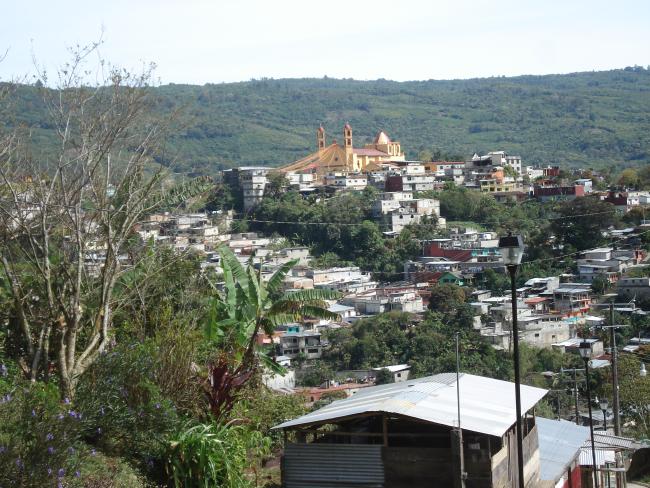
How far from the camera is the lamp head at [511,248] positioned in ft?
A: 17.9

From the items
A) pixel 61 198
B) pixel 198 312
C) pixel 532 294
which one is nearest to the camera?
pixel 61 198

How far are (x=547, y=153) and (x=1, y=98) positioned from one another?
343 feet

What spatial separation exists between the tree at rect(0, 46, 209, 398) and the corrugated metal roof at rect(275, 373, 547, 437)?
1.64 m

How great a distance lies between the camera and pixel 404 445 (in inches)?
275

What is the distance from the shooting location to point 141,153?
8.21 metres

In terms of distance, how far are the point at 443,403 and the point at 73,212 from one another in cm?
301

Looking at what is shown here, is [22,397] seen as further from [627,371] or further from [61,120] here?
[627,371]

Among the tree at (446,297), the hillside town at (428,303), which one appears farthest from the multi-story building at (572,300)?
the tree at (446,297)

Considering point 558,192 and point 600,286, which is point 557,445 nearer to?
point 600,286

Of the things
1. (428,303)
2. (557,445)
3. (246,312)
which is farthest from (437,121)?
(246,312)

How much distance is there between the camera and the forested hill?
107188 mm

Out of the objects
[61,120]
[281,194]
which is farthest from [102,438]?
[281,194]

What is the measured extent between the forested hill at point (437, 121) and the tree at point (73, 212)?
8247 centimetres

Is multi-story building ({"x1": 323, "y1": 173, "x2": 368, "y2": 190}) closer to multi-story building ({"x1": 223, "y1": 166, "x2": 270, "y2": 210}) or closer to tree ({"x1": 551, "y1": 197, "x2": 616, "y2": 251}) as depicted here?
multi-story building ({"x1": 223, "y1": 166, "x2": 270, "y2": 210})
